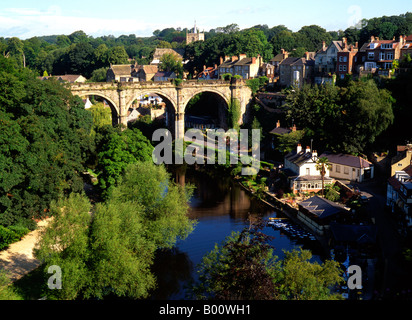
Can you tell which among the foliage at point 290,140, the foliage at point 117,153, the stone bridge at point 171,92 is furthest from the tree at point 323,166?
the stone bridge at point 171,92

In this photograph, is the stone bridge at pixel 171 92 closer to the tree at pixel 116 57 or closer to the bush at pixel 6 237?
the bush at pixel 6 237

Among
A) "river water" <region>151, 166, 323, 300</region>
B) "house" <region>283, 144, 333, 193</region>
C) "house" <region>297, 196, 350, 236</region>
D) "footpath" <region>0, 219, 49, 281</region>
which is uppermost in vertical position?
"house" <region>283, 144, 333, 193</region>

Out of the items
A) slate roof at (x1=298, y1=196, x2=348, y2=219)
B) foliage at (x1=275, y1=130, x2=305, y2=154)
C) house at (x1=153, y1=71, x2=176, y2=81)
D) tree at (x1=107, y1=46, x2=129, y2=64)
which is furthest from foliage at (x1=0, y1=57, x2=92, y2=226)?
tree at (x1=107, y1=46, x2=129, y2=64)

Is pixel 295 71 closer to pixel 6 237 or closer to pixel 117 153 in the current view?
pixel 117 153

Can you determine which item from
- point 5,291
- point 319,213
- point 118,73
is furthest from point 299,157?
point 118,73

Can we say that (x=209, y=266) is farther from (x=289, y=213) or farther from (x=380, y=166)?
(x=380, y=166)

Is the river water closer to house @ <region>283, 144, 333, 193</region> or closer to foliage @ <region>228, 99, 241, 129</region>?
house @ <region>283, 144, 333, 193</region>
